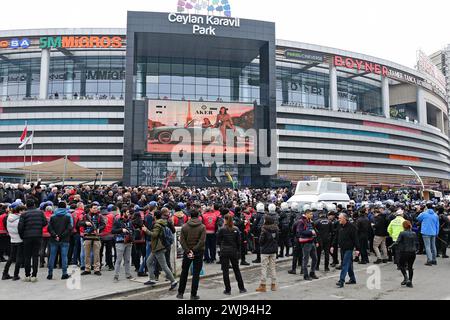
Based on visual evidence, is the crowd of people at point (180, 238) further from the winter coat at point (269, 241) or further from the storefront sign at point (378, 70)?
the storefront sign at point (378, 70)

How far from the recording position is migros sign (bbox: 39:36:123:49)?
63.1 metres

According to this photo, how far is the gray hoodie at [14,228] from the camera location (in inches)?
408

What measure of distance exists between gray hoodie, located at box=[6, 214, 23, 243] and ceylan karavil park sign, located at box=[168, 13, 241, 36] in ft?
148

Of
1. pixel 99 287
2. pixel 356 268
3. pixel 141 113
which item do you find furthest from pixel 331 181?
pixel 141 113

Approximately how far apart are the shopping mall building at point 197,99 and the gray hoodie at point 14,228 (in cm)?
3657

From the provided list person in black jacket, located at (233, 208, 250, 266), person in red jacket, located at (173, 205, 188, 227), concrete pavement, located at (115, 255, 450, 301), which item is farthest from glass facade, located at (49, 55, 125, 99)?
concrete pavement, located at (115, 255, 450, 301)

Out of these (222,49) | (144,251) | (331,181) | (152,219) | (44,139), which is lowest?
(144,251)

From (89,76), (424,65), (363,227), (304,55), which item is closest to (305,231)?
(363,227)

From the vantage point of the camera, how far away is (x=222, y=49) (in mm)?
58031

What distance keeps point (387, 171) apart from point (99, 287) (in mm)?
76835

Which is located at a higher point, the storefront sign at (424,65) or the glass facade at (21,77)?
the storefront sign at (424,65)

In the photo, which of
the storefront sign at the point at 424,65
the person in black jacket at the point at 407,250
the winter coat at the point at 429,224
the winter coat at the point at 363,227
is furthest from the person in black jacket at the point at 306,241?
the storefront sign at the point at 424,65

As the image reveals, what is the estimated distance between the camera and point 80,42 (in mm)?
63062
